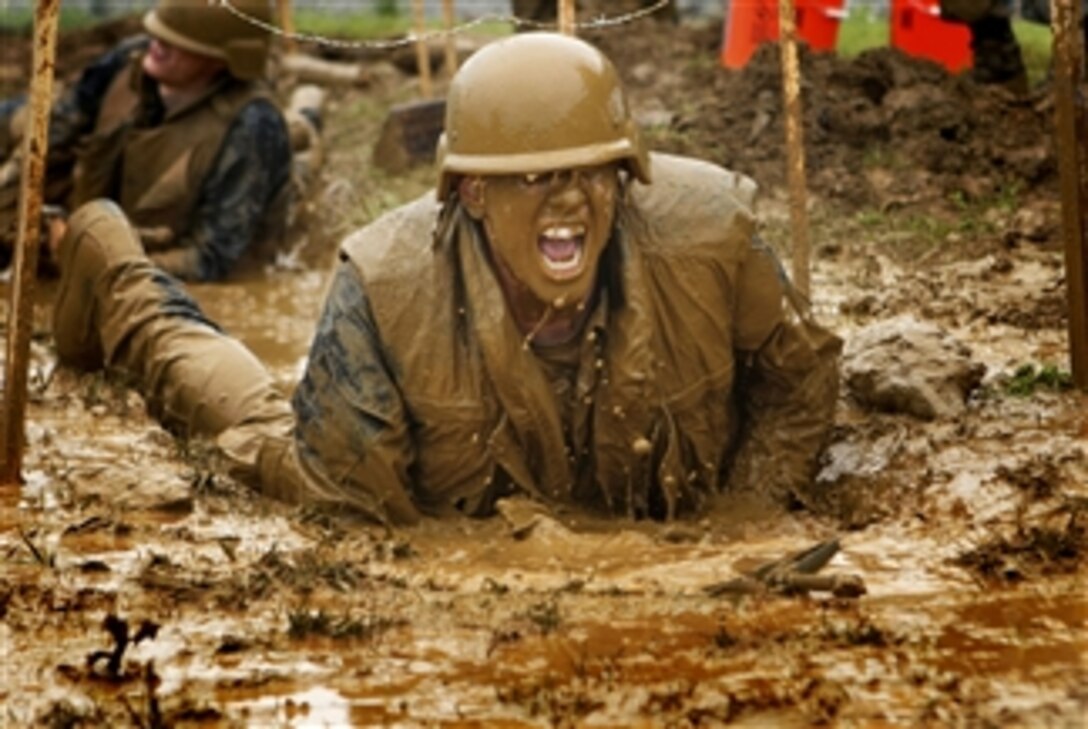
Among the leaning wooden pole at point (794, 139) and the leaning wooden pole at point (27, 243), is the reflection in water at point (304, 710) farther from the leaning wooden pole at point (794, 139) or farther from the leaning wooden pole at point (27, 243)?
the leaning wooden pole at point (794, 139)

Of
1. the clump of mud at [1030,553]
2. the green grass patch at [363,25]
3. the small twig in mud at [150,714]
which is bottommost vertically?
the green grass patch at [363,25]

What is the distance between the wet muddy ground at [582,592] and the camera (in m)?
4.77

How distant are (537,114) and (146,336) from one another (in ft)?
8.46

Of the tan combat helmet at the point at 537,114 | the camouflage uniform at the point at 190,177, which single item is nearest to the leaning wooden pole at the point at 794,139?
the tan combat helmet at the point at 537,114

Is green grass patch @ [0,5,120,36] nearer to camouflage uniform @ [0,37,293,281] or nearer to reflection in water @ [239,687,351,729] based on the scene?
camouflage uniform @ [0,37,293,281]

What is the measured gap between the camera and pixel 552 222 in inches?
245

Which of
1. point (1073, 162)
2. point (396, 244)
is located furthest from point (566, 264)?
point (1073, 162)

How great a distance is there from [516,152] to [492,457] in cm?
94

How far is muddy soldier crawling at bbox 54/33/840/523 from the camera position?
6246 mm

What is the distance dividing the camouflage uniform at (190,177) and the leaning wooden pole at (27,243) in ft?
15.3

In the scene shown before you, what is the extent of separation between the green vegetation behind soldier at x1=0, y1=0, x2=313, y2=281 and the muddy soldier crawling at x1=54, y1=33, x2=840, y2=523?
4.94m

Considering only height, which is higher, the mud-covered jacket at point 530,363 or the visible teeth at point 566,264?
the visible teeth at point 566,264

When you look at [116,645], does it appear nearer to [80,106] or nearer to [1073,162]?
[1073,162]

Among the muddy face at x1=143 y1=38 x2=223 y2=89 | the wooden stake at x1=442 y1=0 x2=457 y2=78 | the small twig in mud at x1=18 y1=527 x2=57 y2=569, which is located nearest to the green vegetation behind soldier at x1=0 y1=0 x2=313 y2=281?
the muddy face at x1=143 y1=38 x2=223 y2=89
